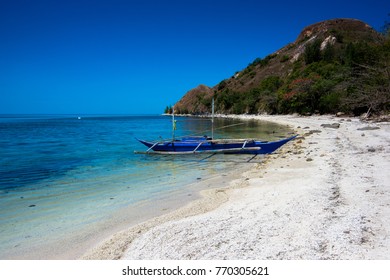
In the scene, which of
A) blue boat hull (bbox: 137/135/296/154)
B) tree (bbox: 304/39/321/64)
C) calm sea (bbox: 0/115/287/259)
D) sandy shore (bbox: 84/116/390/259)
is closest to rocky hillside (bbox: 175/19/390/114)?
tree (bbox: 304/39/321/64)

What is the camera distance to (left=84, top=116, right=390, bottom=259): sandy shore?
3.62 m

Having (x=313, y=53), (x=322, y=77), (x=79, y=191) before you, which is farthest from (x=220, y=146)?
(x=313, y=53)

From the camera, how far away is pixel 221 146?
1478 cm

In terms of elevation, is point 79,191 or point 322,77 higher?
point 322,77

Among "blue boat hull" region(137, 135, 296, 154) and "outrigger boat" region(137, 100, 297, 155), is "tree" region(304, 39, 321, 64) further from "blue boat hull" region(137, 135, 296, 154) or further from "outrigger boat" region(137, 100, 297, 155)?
"blue boat hull" region(137, 135, 296, 154)

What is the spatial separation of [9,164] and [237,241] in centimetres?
1454

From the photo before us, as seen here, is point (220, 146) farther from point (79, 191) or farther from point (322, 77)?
point (322, 77)

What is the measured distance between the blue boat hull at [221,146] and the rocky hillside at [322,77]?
13.4m

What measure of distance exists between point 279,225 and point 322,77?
4952 cm

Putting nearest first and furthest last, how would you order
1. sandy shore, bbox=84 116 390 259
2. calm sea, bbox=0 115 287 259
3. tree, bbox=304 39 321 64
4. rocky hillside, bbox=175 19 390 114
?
sandy shore, bbox=84 116 390 259
calm sea, bbox=0 115 287 259
rocky hillside, bbox=175 19 390 114
tree, bbox=304 39 321 64

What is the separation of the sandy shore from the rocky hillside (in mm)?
19600

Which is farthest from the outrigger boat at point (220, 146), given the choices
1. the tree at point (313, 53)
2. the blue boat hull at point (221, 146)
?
the tree at point (313, 53)

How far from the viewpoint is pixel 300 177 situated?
305 inches
